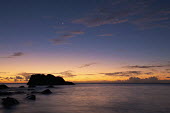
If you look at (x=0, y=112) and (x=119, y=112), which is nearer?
(x=0, y=112)

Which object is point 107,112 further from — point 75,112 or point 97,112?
point 75,112

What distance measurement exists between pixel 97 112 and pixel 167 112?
1186 cm

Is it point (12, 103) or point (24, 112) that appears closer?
point (24, 112)

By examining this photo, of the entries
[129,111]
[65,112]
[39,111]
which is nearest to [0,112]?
[39,111]

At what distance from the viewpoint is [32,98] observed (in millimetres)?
42688

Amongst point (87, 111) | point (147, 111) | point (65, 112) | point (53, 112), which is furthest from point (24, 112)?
point (147, 111)

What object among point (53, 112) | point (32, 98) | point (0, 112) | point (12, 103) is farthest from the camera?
point (32, 98)

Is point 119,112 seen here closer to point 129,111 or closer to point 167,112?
point 129,111

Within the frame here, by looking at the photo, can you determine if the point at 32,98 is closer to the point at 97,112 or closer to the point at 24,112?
the point at 24,112

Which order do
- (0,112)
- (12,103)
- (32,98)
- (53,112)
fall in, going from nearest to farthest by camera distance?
(0,112), (53,112), (12,103), (32,98)

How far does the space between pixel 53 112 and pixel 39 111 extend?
2.50 meters

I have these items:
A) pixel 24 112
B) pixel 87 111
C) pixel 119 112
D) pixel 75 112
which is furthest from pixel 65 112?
pixel 119 112

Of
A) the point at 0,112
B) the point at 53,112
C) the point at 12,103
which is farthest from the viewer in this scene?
the point at 12,103

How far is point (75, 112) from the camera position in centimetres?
2681
